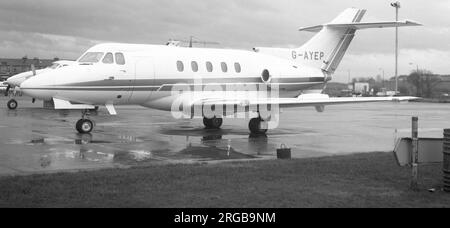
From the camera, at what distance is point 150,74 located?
17719 mm

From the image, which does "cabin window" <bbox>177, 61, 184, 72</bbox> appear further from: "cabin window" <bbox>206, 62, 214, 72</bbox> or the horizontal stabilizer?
the horizontal stabilizer

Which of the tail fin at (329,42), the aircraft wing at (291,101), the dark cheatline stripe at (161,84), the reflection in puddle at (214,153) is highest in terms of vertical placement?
the tail fin at (329,42)

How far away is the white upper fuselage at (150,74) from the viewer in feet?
53.6

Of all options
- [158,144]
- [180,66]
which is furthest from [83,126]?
[180,66]

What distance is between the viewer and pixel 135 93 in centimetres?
1755

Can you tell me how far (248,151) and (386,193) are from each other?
5.84m

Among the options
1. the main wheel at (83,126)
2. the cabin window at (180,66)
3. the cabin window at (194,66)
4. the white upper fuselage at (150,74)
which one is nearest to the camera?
the white upper fuselage at (150,74)

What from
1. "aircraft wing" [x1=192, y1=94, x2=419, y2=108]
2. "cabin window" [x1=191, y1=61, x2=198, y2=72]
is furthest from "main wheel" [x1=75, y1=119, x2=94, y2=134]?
"cabin window" [x1=191, y1=61, x2=198, y2=72]

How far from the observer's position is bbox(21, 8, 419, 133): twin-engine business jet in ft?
54.5

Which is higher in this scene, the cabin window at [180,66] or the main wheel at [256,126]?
the cabin window at [180,66]

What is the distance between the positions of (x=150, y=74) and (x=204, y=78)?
228 centimetres

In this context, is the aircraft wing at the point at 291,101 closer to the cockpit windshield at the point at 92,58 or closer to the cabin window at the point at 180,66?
the cabin window at the point at 180,66

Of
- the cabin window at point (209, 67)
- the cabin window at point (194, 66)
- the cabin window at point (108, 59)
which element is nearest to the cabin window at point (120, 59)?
the cabin window at point (108, 59)

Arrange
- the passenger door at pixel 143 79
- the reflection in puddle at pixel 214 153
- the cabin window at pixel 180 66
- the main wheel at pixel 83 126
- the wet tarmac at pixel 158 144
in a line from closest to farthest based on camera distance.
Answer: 1. the wet tarmac at pixel 158 144
2. the reflection in puddle at pixel 214 153
3. the main wheel at pixel 83 126
4. the passenger door at pixel 143 79
5. the cabin window at pixel 180 66
